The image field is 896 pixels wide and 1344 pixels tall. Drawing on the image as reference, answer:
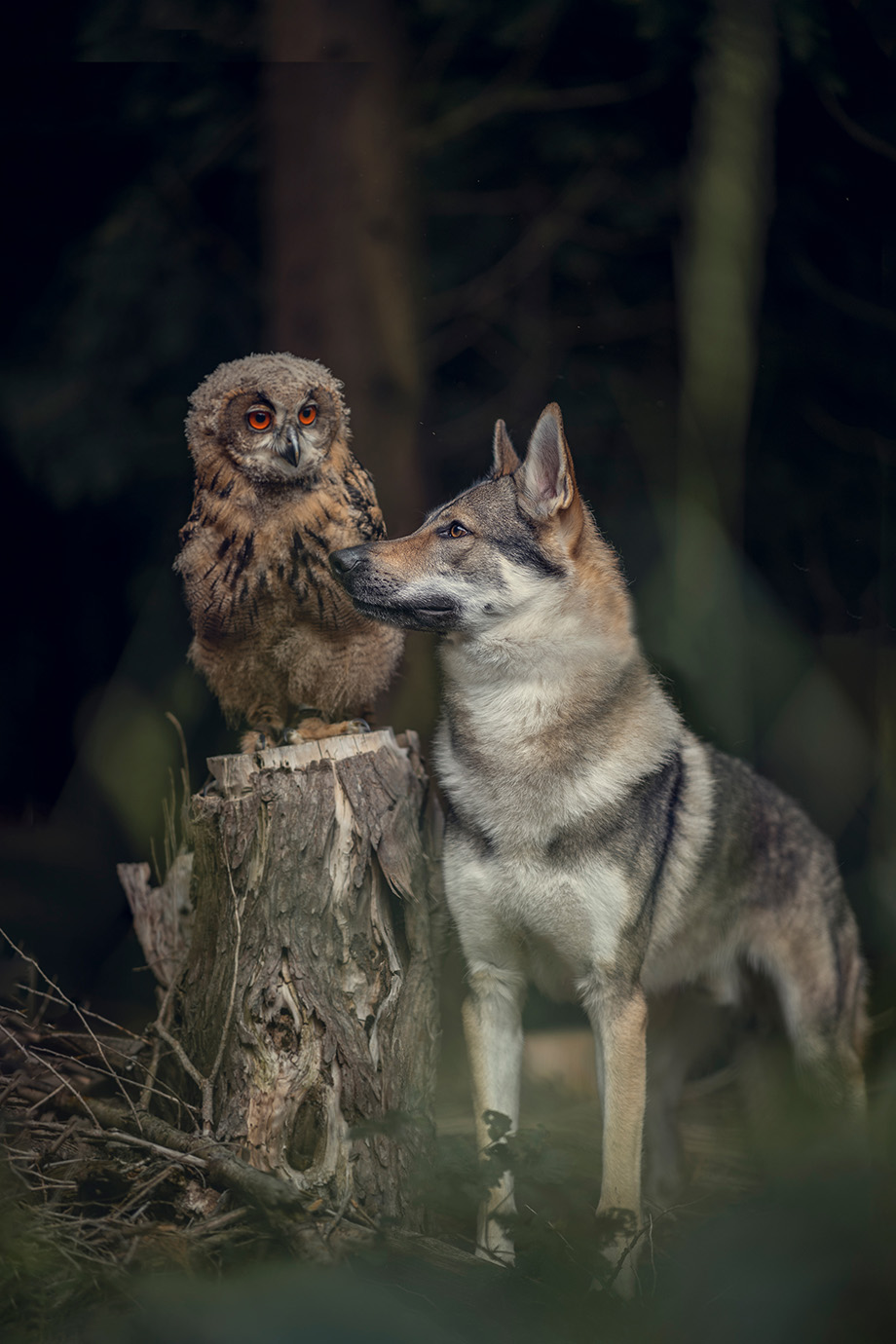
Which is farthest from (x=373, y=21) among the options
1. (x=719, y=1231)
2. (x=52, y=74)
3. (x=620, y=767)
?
(x=719, y=1231)

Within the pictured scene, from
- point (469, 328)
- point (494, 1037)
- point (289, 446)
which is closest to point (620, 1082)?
point (494, 1037)

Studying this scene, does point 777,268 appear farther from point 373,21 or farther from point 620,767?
point 620,767

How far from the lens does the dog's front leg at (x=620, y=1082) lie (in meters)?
3.01

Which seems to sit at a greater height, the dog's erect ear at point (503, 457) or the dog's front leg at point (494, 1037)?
the dog's erect ear at point (503, 457)

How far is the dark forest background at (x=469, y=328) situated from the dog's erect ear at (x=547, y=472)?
4.64ft

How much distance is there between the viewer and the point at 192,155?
4.97 meters

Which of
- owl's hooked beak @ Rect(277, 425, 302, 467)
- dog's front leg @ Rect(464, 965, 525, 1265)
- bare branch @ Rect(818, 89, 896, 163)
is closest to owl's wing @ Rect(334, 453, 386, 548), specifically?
owl's hooked beak @ Rect(277, 425, 302, 467)

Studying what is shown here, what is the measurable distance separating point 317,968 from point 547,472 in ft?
5.81

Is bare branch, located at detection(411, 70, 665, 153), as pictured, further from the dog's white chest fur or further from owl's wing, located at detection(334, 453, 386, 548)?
the dog's white chest fur

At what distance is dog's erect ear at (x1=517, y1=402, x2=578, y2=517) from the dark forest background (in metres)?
1.42

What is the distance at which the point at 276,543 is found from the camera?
12.1ft

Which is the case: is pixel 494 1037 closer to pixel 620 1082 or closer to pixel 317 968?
pixel 620 1082

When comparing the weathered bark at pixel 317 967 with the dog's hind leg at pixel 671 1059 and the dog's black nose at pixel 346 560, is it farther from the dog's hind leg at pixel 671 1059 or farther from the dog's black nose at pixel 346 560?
the dog's hind leg at pixel 671 1059

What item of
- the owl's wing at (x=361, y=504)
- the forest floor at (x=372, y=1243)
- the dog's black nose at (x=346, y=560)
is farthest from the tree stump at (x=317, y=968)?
the owl's wing at (x=361, y=504)
